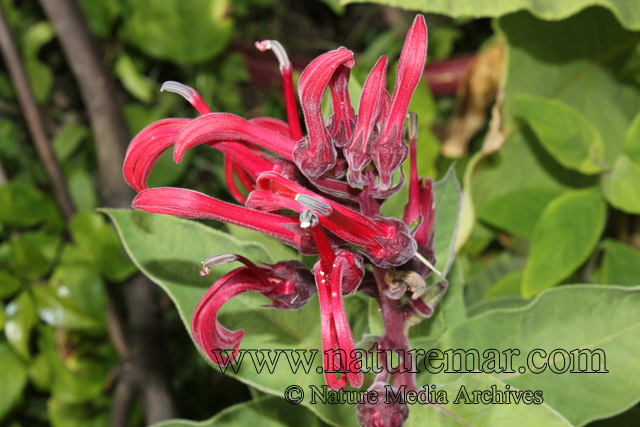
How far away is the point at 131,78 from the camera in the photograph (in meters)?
0.99

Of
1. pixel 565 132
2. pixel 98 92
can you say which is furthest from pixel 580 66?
pixel 98 92

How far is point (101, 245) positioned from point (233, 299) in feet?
1.50

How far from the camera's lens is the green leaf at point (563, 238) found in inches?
22.3

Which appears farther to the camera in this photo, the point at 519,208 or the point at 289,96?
the point at 519,208

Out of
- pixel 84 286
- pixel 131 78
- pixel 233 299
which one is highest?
pixel 131 78

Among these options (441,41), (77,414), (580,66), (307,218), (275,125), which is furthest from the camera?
(441,41)

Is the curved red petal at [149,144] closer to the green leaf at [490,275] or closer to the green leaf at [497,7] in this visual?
the green leaf at [497,7]

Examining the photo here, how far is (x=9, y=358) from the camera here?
2.55 feet

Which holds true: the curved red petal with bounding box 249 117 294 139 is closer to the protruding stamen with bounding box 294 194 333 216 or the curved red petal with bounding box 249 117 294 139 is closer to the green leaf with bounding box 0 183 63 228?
the protruding stamen with bounding box 294 194 333 216

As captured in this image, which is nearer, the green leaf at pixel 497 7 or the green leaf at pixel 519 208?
the green leaf at pixel 497 7

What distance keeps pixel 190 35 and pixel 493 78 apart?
56 cm

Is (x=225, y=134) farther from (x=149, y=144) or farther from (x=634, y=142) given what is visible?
(x=634, y=142)

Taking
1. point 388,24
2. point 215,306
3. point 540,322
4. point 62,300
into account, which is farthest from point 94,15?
point 540,322

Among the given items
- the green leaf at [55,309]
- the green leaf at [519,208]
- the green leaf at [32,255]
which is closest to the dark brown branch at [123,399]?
the green leaf at [55,309]
